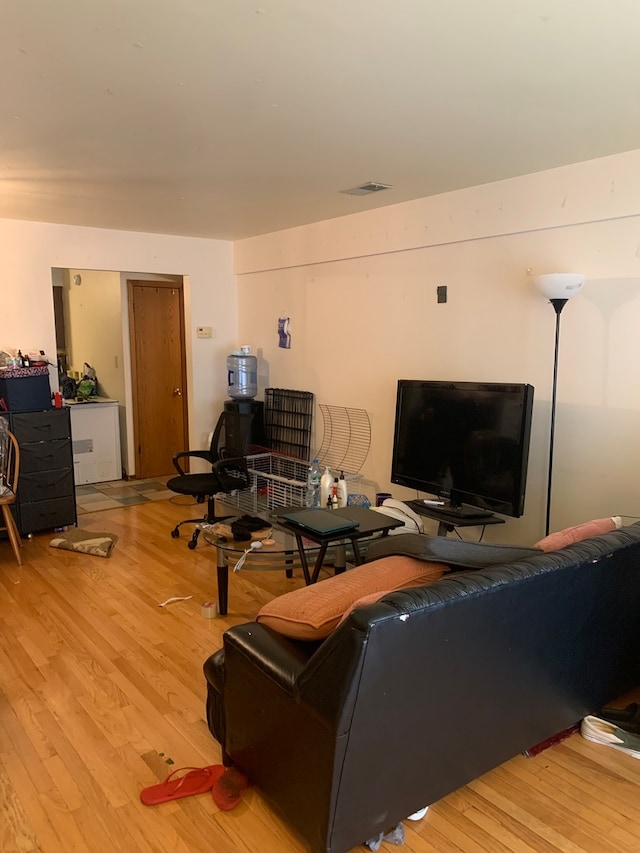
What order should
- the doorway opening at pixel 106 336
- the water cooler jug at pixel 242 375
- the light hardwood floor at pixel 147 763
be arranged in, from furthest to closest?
the doorway opening at pixel 106 336, the water cooler jug at pixel 242 375, the light hardwood floor at pixel 147 763

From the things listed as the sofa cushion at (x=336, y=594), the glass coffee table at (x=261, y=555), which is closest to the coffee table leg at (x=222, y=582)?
the glass coffee table at (x=261, y=555)

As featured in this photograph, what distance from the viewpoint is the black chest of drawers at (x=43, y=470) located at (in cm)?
447

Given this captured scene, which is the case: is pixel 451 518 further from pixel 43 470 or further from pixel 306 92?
pixel 43 470

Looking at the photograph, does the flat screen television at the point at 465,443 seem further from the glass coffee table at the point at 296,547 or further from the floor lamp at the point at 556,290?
the glass coffee table at the point at 296,547

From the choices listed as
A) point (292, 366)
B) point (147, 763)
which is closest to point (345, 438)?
point (292, 366)

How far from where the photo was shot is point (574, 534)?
2215mm

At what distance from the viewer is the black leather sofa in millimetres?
1555

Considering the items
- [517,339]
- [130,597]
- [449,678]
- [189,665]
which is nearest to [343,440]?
[517,339]

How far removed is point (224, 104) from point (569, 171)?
186 centimetres

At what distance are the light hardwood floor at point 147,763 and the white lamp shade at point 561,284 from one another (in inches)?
79.4

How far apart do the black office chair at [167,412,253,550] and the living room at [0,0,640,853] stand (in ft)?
1.29

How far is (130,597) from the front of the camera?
11.8ft

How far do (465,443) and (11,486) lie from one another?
302 cm

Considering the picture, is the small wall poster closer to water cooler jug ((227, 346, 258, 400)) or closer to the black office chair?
water cooler jug ((227, 346, 258, 400))
